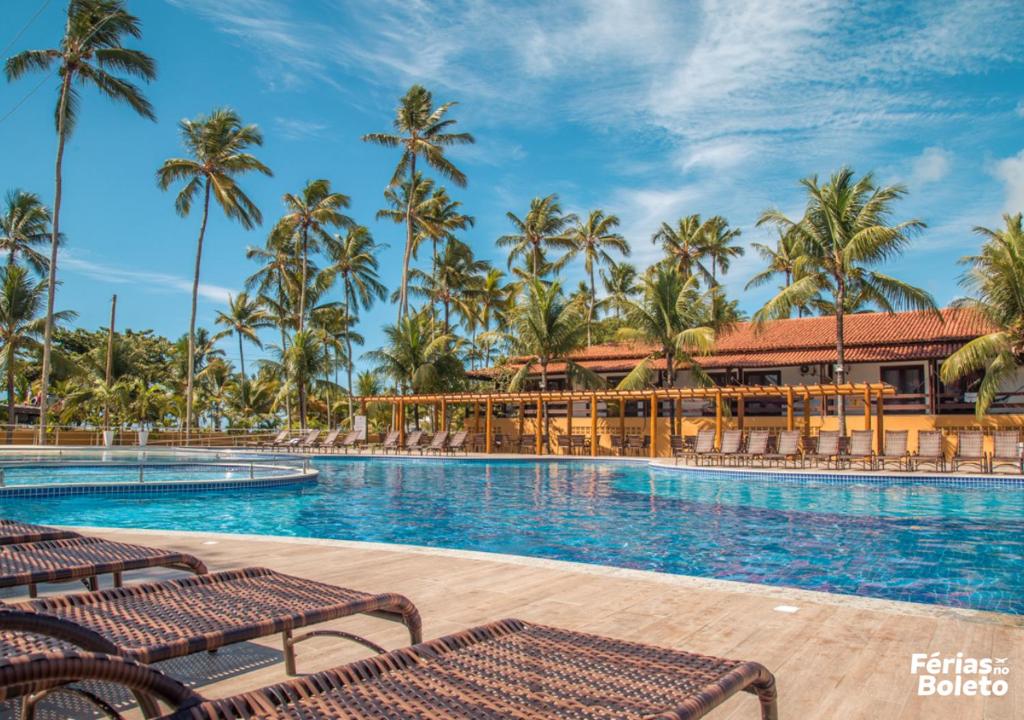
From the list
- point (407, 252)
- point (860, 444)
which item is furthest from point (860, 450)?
point (407, 252)

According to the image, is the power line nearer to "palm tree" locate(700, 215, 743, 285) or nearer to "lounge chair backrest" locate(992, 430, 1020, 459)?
"lounge chair backrest" locate(992, 430, 1020, 459)

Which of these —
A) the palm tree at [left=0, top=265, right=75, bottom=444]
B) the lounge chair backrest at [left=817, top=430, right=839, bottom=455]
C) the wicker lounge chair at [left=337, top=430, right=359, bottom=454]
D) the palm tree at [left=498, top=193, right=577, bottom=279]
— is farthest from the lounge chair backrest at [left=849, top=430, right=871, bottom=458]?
the palm tree at [left=0, top=265, right=75, bottom=444]

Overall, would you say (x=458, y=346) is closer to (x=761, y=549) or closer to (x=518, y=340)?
(x=518, y=340)

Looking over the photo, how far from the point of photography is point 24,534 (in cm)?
359

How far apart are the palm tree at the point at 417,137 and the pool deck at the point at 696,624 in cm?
2617

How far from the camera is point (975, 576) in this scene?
6.19 meters

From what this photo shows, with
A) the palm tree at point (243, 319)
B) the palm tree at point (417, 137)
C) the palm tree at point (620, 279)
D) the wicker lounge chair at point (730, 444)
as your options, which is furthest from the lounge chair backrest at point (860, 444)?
the palm tree at point (243, 319)

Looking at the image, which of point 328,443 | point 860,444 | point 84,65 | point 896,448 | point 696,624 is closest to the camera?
point 696,624

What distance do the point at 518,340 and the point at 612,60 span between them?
37.7ft

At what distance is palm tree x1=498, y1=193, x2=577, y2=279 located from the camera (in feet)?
120

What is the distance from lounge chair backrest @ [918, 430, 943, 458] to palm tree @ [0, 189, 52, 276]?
34176 mm

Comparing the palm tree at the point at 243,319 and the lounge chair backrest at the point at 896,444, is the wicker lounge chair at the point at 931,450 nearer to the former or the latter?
the lounge chair backrest at the point at 896,444

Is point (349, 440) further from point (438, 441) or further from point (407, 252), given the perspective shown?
point (407, 252)

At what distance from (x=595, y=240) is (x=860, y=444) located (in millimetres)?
23978
